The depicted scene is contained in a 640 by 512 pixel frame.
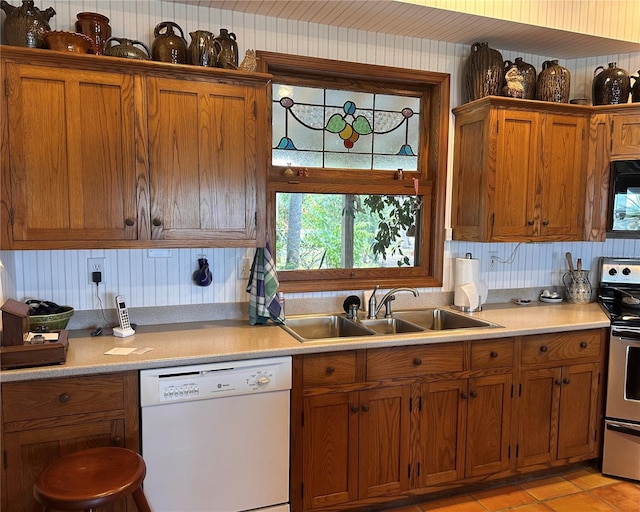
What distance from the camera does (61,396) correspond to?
191cm

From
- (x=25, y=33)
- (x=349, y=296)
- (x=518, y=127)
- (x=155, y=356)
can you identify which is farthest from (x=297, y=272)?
(x=25, y=33)

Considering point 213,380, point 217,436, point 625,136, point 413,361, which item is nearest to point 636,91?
point 625,136

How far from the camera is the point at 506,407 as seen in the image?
2.69m

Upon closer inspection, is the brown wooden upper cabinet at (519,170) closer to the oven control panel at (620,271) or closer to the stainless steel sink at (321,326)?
the oven control panel at (620,271)

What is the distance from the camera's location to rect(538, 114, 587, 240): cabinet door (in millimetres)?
2998

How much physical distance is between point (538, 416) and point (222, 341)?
1.81 metres

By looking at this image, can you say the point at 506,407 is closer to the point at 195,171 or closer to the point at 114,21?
the point at 195,171

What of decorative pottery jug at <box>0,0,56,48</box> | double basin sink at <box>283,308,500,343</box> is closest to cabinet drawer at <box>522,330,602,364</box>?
double basin sink at <box>283,308,500,343</box>

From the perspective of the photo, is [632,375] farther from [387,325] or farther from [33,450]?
[33,450]

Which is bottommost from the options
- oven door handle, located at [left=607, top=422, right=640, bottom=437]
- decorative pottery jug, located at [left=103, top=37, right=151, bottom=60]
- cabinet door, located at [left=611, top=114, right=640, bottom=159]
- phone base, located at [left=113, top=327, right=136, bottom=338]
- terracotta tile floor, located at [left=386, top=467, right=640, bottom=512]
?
terracotta tile floor, located at [left=386, top=467, right=640, bottom=512]

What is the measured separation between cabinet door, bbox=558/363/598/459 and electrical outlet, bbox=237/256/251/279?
73.3 inches

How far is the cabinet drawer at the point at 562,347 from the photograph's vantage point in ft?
8.86

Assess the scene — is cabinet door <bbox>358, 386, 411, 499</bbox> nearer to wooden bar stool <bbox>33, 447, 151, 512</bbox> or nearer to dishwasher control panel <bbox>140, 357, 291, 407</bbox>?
dishwasher control panel <bbox>140, 357, 291, 407</bbox>

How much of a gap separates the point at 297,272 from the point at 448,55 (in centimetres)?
166
